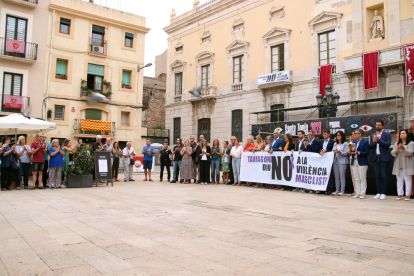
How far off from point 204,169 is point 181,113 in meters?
17.4

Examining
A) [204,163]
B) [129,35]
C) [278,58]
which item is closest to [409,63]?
[278,58]

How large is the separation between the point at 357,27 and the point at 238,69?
9374 millimetres

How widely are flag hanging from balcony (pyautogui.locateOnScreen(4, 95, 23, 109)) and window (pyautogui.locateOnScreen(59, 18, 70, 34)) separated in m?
6.10

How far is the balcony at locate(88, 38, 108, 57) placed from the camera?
83.6 ft

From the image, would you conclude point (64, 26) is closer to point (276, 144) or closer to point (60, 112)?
point (60, 112)

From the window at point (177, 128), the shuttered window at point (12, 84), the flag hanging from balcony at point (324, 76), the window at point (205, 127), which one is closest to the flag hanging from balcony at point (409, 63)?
the flag hanging from balcony at point (324, 76)

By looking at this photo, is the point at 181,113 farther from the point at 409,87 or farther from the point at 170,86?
the point at 409,87

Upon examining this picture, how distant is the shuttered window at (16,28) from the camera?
22031mm

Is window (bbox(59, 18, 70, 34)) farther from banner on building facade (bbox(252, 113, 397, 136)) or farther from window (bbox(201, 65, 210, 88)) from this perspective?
banner on building facade (bbox(252, 113, 397, 136))

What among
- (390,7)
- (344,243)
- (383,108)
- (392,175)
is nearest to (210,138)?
(383,108)

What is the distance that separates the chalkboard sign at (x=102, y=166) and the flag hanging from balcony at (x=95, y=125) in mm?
13837

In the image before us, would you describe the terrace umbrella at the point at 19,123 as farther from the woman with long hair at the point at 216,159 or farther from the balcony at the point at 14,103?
the balcony at the point at 14,103

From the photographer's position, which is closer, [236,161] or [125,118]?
[236,161]

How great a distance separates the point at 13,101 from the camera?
2181 cm
